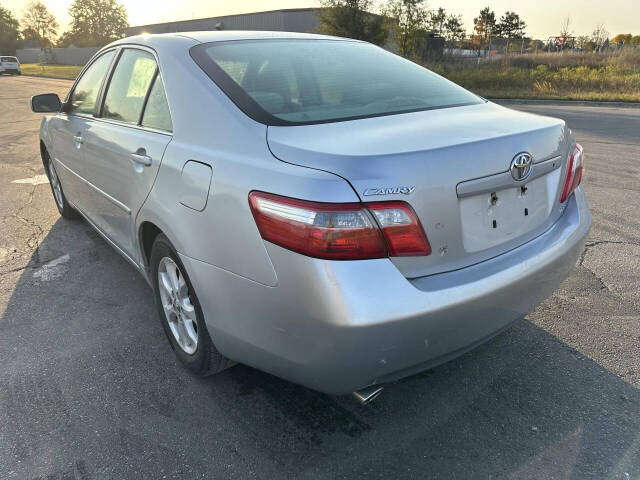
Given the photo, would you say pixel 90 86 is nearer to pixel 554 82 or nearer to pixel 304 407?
pixel 304 407

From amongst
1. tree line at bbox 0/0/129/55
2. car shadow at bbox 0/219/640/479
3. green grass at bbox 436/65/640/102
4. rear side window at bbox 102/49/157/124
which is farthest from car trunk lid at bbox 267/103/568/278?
tree line at bbox 0/0/129/55

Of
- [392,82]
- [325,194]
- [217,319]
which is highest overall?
[392,82]

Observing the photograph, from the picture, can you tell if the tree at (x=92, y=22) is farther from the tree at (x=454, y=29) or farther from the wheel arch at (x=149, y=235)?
the wheel arch at (x=149, y=235)

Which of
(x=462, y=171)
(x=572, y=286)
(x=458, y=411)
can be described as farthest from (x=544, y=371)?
(x=462, y=171)

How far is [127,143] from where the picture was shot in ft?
9.18

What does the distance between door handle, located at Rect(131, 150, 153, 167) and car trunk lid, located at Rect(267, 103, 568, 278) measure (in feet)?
2.64

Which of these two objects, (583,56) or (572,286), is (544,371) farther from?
(583,56)

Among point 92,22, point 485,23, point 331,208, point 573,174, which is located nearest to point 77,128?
point 331,208

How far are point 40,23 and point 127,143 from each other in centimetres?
10545

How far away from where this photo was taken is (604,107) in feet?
52.9

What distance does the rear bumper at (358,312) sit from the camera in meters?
1.67

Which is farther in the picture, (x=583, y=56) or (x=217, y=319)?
(x=583, y=56)

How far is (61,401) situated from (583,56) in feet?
103

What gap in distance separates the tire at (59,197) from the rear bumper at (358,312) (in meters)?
3.30
